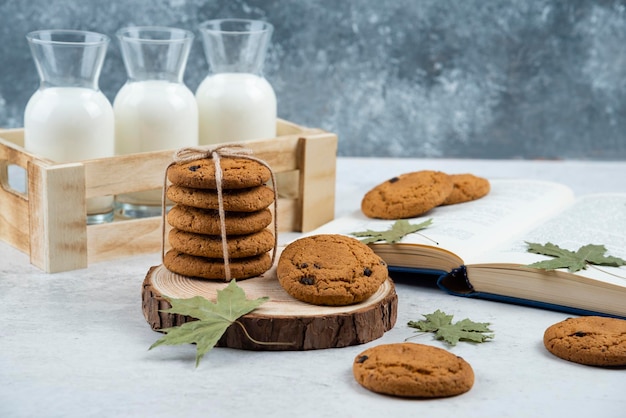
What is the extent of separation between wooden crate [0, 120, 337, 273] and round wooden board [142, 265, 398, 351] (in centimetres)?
30

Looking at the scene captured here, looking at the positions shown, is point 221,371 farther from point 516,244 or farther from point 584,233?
point 584,233

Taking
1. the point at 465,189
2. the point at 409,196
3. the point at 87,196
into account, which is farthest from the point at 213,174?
the point at 465,189

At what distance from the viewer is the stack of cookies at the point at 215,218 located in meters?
1.50

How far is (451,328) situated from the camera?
58.3 inches

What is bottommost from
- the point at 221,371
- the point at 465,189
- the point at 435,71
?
the point at 221,371

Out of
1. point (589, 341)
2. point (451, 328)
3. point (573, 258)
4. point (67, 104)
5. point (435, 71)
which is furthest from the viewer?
point (435, 71)

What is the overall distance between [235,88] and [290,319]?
74 cm

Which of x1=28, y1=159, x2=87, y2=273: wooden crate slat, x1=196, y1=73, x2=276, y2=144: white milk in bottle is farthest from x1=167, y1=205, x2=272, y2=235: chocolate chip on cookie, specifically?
x1=196, y1=73, x2=276, y2=144: white milk in bottle

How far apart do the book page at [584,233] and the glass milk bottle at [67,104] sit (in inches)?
28.2

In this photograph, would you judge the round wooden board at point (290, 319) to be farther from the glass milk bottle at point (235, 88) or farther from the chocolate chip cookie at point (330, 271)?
the glass milk bottle at point (235, 88)

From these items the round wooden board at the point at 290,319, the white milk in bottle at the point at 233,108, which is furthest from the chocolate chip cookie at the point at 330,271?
the white milk in bottle at the point at 233,108

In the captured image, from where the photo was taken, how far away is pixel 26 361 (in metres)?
1.35

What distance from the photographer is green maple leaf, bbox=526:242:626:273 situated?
155 centimetres

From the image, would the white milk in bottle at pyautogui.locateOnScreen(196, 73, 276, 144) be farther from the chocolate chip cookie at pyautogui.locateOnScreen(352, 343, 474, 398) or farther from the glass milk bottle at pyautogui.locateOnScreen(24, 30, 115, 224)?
the chocolate chip cookie at pyautogui.locateOnScreen(352, 343, 474, 398)
